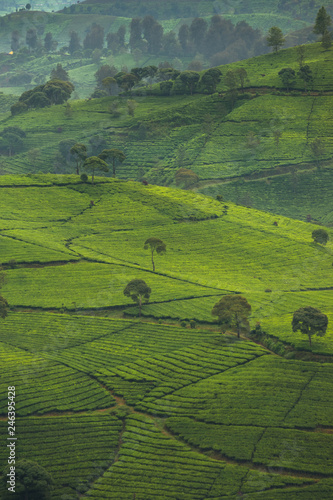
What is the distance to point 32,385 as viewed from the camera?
82.3 m

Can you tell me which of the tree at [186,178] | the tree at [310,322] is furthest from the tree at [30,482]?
the tree at [186,178]

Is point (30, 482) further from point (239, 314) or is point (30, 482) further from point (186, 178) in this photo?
point (186, 178)

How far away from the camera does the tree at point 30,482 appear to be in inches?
2448

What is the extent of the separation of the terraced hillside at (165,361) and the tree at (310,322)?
234 centimetres

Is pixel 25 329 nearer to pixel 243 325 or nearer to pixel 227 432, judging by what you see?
pixel 243 325

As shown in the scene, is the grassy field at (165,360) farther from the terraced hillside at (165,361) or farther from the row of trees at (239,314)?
the row of trees at (239,314)

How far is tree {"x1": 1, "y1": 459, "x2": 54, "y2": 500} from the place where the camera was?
62.2m

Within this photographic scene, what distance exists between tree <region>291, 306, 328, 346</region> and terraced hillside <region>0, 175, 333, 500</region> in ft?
7.67

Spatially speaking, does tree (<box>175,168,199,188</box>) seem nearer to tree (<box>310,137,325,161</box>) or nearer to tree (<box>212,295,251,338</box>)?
tree (<box>310,137,325,161</box>)

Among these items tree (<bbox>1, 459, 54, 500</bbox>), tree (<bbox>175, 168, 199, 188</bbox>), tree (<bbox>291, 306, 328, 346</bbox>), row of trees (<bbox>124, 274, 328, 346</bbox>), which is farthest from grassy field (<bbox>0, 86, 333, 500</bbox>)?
tree (<bbox>175, 168, 199, 188</bbox>)

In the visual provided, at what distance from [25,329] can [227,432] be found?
41292mm

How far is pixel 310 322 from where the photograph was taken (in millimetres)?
88438

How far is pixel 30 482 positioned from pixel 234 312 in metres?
42.5

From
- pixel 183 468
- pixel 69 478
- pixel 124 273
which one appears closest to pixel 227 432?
pixel 183 468
